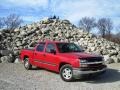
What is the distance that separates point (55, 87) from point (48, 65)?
2790 mm

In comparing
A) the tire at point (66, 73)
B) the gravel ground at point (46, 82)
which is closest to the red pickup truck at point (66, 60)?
the tire at point (66, 73)

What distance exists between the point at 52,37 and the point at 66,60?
43.7 ft

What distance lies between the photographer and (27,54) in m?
16.5

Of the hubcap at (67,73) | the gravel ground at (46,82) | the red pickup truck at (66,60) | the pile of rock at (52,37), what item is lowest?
the gravel ground at (46,82)

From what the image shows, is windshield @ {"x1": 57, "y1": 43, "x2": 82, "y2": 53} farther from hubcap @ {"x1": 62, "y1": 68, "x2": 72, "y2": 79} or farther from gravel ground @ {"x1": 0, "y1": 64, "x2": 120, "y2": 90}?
gravel ground @ {"x1": 0, "y1": 64, "x2": 120, "y2": 90}

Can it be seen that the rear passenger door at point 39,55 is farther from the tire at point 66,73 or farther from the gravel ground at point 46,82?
the tire at point 66,73

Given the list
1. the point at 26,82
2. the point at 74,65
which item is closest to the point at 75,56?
the point at 74,65

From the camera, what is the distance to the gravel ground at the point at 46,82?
11.8 m

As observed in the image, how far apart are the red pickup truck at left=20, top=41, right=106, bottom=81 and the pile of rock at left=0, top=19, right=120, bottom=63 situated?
8.16m

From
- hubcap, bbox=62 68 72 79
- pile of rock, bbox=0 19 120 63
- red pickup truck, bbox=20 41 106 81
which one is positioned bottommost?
hubcap, bbox=62 68 72 79

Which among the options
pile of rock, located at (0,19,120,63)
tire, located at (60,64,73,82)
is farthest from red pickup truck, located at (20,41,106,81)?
pile of rock, located at (0,19,120,63)

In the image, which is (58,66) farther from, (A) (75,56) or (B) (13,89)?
(B) (13,89)

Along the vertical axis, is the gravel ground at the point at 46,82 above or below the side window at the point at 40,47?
below

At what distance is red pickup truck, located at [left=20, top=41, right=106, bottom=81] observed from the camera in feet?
42.0
